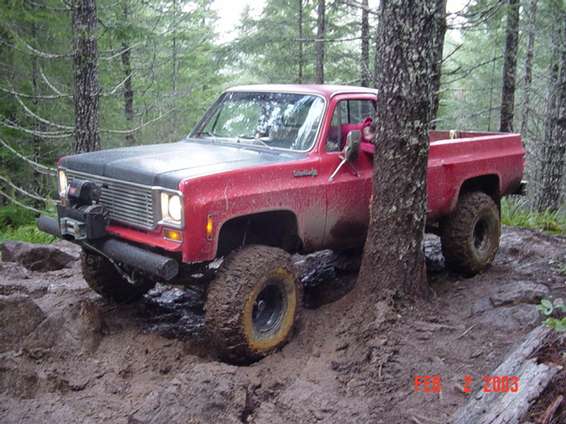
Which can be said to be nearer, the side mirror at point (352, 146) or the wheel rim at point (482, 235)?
the side mirror at point (352, 146)

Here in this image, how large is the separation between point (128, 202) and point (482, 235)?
13.6 feet

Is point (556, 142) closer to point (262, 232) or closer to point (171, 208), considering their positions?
point (262, 232)

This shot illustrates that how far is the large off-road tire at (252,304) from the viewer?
4289 millimetres

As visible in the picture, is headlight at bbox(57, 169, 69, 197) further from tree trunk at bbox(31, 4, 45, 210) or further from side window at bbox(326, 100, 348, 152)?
tree trunk at bbox(31, 4, 45, 210)

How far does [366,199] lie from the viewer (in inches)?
214

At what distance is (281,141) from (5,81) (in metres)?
8.44

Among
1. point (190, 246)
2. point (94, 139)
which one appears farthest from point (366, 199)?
point (94, 139)

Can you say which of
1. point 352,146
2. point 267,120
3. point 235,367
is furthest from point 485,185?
point 235,367

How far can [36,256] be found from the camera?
6.95 metres

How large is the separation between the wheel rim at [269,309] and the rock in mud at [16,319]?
5.84ft

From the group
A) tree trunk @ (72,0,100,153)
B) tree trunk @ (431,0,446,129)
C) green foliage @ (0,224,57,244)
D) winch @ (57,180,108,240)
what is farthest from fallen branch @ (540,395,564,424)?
green foliage @ (0,224,57,244)

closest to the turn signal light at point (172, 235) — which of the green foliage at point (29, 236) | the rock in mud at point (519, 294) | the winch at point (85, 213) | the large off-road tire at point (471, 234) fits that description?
the winch at point (85, 213)

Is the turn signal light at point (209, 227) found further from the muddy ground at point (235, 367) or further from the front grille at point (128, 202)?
the muddy ground at point (235, 367)

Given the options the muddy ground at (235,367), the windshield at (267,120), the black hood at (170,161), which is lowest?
the muddy ground at (235,367)
